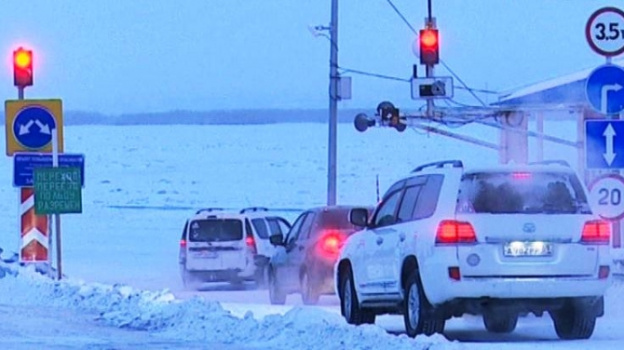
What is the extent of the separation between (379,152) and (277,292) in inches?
3449

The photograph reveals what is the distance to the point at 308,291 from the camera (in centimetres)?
2239

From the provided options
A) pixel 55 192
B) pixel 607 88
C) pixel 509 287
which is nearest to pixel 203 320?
pixel 509 287

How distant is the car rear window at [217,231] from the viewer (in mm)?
29422

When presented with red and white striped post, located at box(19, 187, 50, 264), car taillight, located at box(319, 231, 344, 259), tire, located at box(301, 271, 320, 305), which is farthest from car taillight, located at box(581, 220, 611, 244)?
red and white striped post, located at box(19, 187, 50, 264)

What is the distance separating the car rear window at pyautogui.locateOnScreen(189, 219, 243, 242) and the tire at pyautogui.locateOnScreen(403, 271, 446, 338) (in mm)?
13972

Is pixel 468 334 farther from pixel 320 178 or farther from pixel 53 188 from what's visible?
pixel 320 178

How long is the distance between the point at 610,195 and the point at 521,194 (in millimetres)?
1778

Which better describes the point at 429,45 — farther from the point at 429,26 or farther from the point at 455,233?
the point at 455,233

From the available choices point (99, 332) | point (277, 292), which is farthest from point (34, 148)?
point (99, 332)

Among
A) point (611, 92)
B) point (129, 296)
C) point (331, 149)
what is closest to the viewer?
point (611, 92)

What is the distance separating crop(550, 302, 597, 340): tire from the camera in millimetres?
15125

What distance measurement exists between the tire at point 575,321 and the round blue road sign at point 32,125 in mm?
11758

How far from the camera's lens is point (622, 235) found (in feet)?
86.1

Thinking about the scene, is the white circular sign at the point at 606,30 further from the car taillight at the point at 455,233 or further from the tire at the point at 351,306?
the tire at the point at 351,306
